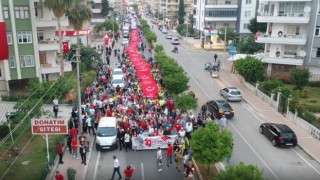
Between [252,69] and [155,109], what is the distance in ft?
55.7

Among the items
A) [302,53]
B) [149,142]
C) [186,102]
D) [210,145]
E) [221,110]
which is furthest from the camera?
[302,53]

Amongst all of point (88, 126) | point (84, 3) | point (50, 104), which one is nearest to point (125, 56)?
point (84, 3)

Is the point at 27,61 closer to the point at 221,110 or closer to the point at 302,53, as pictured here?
the point at 221,110

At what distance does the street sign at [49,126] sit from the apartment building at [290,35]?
3533 cm

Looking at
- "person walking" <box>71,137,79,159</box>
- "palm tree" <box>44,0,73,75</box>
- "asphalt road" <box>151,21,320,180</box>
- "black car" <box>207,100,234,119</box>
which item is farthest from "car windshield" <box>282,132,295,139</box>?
"palm tree" <box>44,0,73,75</box>

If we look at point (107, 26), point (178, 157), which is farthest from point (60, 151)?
point (107, 26)

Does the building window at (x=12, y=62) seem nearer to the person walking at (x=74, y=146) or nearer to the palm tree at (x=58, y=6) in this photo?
the palm tree at (x=58, y=6)

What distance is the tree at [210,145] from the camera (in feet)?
65.0

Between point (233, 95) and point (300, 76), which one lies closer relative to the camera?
point (233, 95)

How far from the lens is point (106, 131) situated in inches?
1019

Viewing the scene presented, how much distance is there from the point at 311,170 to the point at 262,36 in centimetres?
3008

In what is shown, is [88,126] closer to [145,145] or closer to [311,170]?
[145,145]

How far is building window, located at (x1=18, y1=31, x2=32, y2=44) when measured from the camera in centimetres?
3975

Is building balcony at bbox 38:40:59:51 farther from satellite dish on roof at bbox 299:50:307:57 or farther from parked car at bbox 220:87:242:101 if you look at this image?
satellite dish on roof at bbox 299:50:307:57
